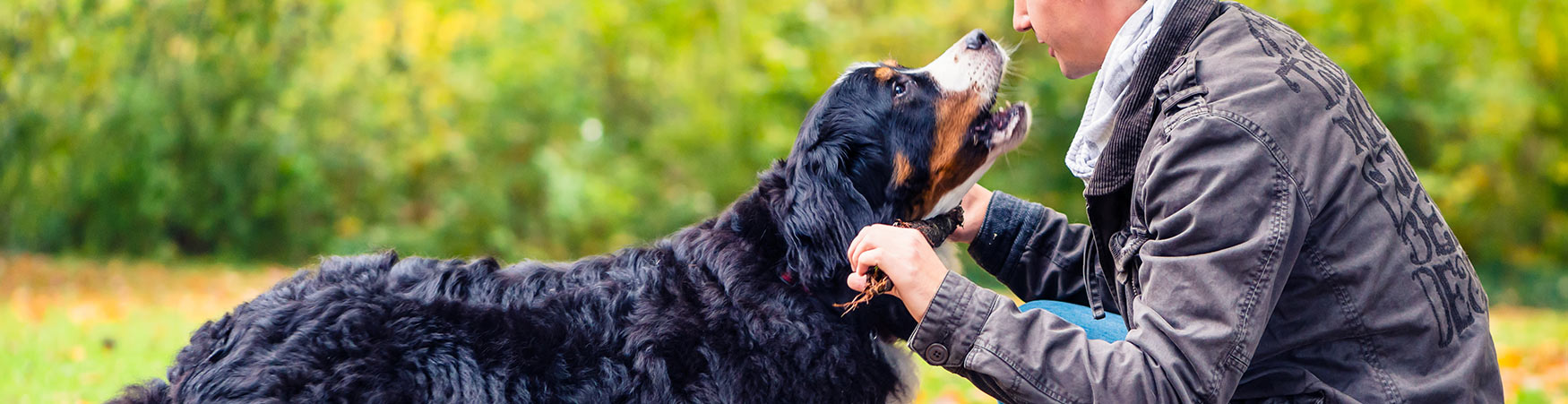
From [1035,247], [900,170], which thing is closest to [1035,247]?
[1035,247]

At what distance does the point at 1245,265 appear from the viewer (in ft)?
5.53

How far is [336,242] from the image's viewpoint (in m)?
10.4

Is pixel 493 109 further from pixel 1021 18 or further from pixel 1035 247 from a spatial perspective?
pixel 1021 18

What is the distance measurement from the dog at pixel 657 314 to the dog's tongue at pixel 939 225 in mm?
37

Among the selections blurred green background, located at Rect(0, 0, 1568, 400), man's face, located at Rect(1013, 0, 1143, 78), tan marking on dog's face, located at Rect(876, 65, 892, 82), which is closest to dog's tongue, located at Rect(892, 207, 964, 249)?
tan marking on dog's face, located at Rect(876, 65, 892, 82)

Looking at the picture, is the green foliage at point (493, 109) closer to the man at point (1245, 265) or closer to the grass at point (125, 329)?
the grass at point (125, 329)

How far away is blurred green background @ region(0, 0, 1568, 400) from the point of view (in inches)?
372

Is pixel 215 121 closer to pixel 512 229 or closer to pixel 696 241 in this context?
pixel 512 229

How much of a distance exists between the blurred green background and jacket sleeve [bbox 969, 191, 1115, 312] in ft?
21.8

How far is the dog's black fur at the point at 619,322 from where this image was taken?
81.5 inches

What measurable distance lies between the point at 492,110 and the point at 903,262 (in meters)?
8.55

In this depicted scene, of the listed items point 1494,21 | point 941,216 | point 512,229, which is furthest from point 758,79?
point 941,216

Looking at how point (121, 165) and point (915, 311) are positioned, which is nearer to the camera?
point (915, 311)

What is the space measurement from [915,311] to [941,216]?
0.75 m
